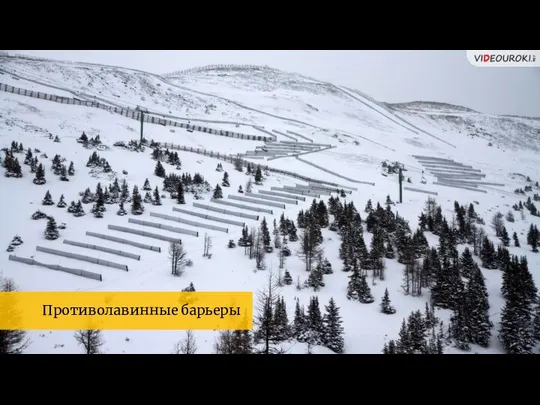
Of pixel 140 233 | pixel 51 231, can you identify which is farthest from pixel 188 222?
→ pixel 51 231

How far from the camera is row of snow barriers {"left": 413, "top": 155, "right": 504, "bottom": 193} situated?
3159 centimetres

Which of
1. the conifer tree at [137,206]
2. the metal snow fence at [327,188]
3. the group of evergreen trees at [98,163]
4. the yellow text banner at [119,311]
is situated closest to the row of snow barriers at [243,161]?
the metal snow fence at [327,188]

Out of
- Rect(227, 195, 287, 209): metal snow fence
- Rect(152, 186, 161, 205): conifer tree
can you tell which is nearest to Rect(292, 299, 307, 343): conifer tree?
Rect(227, 195, 287, 209): metal snow fence

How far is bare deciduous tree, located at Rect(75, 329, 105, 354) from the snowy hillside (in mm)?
396

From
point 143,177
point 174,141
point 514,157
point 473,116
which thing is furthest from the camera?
point 473,116

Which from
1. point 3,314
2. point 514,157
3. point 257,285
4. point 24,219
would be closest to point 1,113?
point 24,219

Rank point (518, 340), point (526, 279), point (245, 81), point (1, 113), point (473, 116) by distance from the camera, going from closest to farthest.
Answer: point (518, 340), point (526, 279), point (1, 113), point (473, 116), point (245, 81)

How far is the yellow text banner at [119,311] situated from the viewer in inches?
365

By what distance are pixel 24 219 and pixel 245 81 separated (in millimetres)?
70829

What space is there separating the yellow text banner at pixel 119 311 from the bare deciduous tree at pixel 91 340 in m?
Result: 0.28

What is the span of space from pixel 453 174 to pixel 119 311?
36352 millimetres
